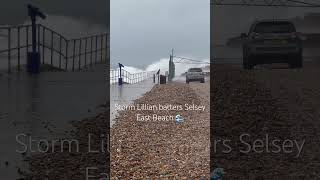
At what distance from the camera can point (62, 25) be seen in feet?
25.1

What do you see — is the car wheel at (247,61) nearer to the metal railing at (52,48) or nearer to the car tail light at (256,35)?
the car tail light at (256,35)

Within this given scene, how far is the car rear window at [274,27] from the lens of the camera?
770cm

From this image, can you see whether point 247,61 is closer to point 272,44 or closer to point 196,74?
point 272,44

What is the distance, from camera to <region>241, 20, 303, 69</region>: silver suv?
770cm

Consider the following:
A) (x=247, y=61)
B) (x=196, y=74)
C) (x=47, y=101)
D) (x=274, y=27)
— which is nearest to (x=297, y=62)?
(x=274, y=27)

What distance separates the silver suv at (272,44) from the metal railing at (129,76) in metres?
1.49

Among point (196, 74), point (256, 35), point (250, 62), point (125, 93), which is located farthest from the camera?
point (250, 62)

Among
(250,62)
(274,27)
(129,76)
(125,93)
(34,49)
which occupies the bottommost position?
(125,93)

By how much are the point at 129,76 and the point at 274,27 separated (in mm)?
2219

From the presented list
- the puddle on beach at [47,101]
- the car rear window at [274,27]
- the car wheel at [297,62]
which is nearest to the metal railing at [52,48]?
the puddle on beach at [47,101]

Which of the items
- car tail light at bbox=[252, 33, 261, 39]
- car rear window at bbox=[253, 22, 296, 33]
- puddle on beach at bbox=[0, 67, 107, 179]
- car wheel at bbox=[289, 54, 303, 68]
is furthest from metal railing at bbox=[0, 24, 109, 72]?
car wheel at bbox=[289, 54, 303, 68]

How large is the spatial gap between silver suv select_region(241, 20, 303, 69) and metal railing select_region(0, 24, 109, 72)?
2.11 m

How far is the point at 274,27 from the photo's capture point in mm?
7719

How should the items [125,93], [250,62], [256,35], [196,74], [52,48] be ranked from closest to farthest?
[196,74] < [125,93] < [52,48] < [256,35] < [250,62]
